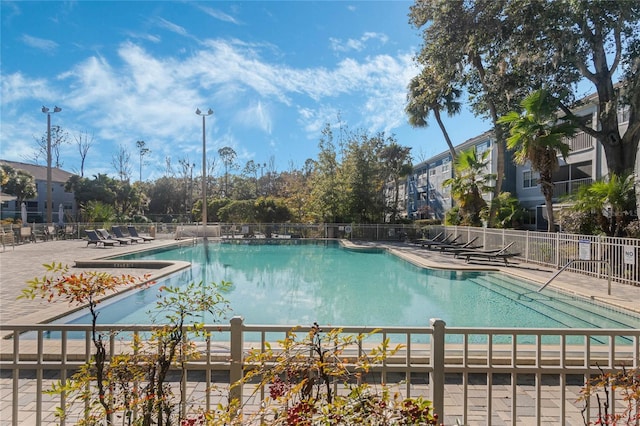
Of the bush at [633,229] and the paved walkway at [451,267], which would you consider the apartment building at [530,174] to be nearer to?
the bush at [633,229]

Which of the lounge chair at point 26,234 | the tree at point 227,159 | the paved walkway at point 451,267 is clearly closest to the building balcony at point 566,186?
the paved walkway at point 451,267

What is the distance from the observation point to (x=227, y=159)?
4847cm

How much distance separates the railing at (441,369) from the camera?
249 cm

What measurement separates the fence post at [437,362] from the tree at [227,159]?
4577 centimetres

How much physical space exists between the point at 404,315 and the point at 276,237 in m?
17.8

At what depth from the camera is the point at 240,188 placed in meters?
40.1

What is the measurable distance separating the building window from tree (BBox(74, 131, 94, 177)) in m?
44.6

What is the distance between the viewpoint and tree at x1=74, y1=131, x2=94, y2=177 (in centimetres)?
3938

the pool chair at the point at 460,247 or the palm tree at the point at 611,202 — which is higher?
the palm tree at the point at 611,202

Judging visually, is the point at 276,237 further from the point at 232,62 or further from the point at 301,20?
the point at 301,20

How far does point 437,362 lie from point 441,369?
71 millimetres

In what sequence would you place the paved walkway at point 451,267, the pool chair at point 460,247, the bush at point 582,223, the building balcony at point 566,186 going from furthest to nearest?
the building balcony at point 566,186 < the pool chair at point 460,247 < the bush at point 582,223 < the paved walkway at point 451,267

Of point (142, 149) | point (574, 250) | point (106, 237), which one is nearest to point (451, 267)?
point (574, 250)

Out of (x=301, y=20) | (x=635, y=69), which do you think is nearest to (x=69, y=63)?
(x=301, y=20)
